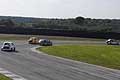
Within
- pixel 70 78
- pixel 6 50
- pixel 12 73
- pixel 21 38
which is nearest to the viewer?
pixel 70 78

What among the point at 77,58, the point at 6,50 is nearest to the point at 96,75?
the point at 77,58

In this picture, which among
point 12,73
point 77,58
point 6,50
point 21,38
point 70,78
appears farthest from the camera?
point 21,38

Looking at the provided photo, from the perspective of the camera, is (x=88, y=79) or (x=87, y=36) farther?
(x=87, y=36)

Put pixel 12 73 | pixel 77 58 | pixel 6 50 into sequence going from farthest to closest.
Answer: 1. pixel 6 50
2. pixel 77 58
3. pixel 12 73

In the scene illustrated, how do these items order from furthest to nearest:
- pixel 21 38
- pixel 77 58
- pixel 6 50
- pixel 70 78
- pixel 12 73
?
pixel 21 38 < pixel 6 50 < pixel 77 58 < pixel 12 73 < pixel 70 78

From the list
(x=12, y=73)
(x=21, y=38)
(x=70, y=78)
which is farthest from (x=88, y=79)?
(x=21, y=38)

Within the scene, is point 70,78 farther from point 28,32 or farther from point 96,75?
point 28,32

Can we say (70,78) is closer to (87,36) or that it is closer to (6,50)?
(6,50)

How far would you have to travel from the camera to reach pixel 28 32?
9919cm

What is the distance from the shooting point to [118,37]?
3991 inches

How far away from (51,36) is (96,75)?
69039 millimetres

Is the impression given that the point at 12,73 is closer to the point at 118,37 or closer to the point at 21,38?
the point at 21,38

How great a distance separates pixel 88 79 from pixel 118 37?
246 feet

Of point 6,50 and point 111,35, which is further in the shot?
point 111,35
